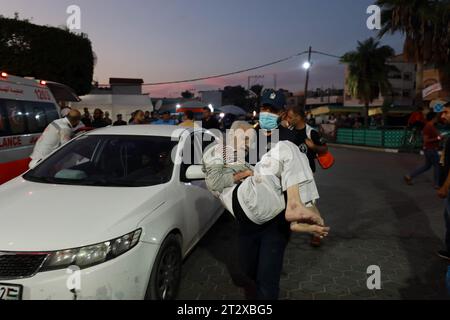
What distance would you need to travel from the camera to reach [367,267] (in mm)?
3949

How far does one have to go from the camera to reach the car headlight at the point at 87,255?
225cm

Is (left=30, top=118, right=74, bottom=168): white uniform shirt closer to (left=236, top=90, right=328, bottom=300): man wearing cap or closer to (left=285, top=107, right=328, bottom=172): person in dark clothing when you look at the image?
(left=285, top=107, right=328, bottom=172): person in dark clothing

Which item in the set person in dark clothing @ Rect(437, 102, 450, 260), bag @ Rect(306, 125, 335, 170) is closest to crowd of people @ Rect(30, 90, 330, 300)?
bag @ Rect(306, 125, 335, 170)

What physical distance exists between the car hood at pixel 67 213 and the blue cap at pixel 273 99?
1.19 m

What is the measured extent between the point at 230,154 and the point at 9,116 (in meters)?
5.29

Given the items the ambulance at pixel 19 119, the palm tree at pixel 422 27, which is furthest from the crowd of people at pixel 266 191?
the palm tree at pixel 422 27

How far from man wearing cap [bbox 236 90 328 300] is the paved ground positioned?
790 millimetres

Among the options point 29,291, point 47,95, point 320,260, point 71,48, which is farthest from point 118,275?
point 71,48

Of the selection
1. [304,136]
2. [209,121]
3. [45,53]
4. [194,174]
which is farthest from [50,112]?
[45,53]

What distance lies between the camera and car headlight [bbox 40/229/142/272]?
2250 millimetres

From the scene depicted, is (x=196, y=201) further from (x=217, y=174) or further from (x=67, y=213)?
(x=67, y=213)

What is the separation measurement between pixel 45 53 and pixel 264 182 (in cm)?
1820
